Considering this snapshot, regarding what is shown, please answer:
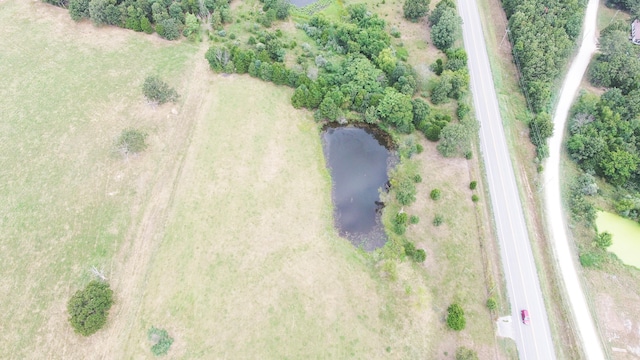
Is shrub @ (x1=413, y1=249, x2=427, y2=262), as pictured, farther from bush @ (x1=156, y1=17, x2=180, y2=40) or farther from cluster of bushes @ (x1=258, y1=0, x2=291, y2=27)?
bush @ (x1=156, y1=17, x2=180, y2=40)

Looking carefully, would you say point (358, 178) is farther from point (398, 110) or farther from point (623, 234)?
point (623, 234)

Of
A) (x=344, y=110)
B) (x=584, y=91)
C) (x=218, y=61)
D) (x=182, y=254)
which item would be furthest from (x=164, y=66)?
(x=584, y=91)

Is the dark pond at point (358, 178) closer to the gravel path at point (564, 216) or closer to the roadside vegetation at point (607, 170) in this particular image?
the gravel path at point (564, 216)

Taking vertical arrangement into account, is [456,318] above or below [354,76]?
below

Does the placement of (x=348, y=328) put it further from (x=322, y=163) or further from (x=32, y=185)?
(x=32, y=185)

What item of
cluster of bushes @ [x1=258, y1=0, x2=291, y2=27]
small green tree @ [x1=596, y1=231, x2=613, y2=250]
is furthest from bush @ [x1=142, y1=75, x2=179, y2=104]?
small green tree @ [x1=596, y1=231, x2=613, y2=250]

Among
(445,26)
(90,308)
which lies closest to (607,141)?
(445,26)
